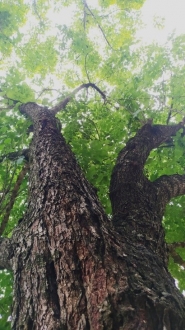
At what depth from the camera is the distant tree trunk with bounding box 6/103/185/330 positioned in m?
1.50

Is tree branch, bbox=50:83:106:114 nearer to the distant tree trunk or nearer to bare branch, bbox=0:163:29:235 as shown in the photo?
bare branch, bbox=0:163:29:235

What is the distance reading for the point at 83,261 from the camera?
5.89ft

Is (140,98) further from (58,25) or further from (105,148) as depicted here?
(58,25)

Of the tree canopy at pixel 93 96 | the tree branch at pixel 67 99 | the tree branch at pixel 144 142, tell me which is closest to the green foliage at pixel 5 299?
the tree canopy at pixel 93 96

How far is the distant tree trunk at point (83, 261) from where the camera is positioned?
1504mm

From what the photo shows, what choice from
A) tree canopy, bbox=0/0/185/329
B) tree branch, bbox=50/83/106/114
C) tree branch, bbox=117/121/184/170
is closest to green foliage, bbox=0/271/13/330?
tree canopy, bbox=0/0/185/329

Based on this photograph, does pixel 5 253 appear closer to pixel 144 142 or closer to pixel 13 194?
pixel 13 194

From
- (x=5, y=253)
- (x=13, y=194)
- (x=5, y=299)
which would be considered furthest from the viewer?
(x=5, y=299)

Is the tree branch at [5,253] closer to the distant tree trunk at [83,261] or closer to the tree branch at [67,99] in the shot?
the distant tree trunk at [83,261]

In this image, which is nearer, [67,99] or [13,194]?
[13,194]

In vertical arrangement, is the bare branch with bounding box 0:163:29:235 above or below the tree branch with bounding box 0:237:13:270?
above

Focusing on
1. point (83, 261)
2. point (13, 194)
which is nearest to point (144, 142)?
point (13, 194)

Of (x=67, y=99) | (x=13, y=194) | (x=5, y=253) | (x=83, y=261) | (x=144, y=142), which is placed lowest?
(x=83, y=261)

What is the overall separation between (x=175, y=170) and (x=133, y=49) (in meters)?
4.83
